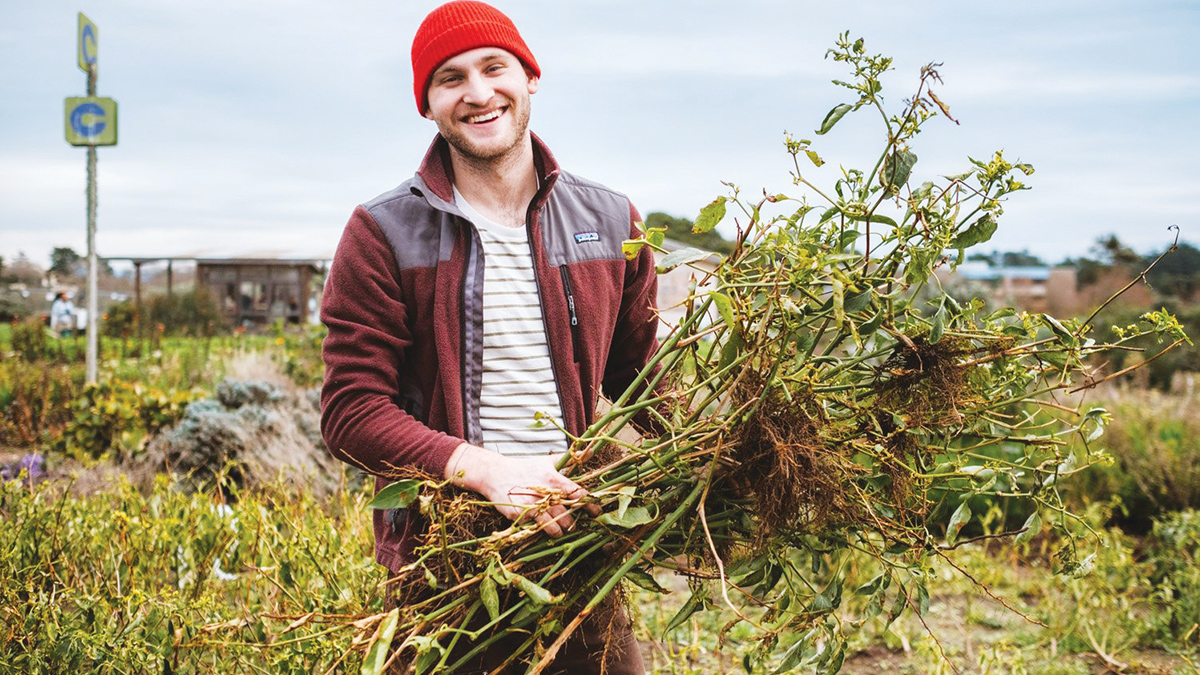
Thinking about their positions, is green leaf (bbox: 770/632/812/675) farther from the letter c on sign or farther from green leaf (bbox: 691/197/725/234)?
the letter c on sign

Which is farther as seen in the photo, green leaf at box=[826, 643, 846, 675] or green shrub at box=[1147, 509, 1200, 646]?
green shrub at box=[1147, 509, 1200, 646]

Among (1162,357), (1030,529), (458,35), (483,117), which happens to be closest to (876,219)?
(1030,529)

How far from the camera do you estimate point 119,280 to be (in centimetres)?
2347

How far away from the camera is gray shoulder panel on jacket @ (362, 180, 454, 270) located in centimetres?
188

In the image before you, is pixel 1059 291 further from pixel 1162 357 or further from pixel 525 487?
pixel 525 487

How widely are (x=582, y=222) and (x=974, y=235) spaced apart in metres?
0.90

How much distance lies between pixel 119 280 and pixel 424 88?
80.3ft

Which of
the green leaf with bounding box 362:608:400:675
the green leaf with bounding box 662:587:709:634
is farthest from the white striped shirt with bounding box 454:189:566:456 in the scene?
the green leaf with bounding box 362:608:400:675

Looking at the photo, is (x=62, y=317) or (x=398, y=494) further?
(x=62, y=317)

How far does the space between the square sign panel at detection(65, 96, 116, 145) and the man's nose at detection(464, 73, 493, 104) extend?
25.3 feet

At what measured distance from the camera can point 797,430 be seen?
1.39 m

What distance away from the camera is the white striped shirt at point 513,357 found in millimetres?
1918

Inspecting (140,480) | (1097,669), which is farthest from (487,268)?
(140,480)

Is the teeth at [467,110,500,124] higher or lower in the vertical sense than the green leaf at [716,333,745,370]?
higher
